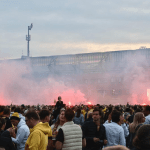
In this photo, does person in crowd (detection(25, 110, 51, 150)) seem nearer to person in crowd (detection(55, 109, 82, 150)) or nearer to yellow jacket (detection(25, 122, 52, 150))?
yellow jacket (detection(25, 122, 52, 150))

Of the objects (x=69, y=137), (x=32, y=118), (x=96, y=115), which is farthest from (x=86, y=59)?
(x=32, y=118)

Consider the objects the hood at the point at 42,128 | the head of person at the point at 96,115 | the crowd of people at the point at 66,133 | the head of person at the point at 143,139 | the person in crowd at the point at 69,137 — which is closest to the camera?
the head of person at the point at 143,139

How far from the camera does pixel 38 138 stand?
16.9 ft

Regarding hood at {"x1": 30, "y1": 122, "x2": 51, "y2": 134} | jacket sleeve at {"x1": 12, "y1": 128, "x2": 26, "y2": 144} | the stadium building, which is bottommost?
jacket sleeve at {"x1": 12, "y1": 128, "x2": 26, "y2": 144}

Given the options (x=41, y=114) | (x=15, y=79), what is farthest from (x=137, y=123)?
(x=15, y=79)

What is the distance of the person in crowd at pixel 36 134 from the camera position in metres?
5.14

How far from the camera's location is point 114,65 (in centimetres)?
5725

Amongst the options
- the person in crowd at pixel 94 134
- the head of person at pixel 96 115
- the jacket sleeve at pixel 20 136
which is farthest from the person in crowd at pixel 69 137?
the jacket sleeve at pixel 20 136

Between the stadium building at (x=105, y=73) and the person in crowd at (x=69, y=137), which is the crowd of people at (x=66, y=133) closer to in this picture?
the person in crowd at (x=69, y=137)

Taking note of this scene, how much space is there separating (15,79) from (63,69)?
915cm

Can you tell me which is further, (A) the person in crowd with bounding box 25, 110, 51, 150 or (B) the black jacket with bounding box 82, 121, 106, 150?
(B) the black jacket with bounding box 82, 121, 106, 150

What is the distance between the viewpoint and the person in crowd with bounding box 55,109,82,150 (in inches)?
223

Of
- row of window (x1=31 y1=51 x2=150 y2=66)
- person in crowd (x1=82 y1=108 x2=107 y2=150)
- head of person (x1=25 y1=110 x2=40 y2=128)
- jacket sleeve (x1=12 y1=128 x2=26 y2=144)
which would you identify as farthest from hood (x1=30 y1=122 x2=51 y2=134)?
row of window (x1=31 y1=51 x2=150 y2=66)

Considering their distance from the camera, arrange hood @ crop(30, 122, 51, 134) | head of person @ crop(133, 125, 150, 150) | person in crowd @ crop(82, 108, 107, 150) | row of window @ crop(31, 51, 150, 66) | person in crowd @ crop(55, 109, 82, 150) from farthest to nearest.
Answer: row of window @ crop(31, 51, 150, 66)
person in crowd @ crop(82, 108, 107, 150)
person in crowd @ crop(55, 109, 82, 150)
hood @ crop(30, 122, 51, 134)
head of person @ crop(133, 125, 150, 150)
